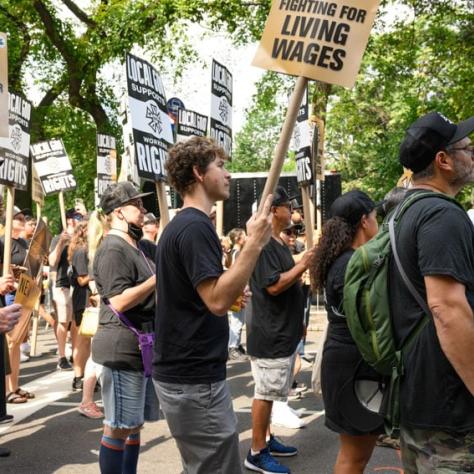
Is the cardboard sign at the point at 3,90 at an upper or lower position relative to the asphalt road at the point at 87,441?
upper

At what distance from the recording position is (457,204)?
2717 mm

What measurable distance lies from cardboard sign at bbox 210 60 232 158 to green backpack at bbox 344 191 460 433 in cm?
520

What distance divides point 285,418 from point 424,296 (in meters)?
4.35

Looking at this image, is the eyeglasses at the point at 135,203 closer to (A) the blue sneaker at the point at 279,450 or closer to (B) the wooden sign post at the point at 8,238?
(B) the wooden sign post at the point at 8,238

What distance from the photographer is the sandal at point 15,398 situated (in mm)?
8109

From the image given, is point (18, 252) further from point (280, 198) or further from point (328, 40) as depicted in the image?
point (328, 40)

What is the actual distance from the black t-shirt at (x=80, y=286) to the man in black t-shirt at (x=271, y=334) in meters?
3.80

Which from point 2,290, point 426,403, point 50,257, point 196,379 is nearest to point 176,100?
point 50,257

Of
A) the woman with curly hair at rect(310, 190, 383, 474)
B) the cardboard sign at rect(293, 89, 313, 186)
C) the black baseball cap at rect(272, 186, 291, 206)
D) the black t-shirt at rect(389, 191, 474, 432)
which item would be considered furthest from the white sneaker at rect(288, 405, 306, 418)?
the black t-shirt at rect(389, 191, 474, 432)

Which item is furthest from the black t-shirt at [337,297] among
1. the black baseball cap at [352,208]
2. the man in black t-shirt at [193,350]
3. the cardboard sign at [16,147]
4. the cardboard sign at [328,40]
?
the cardboard sign at [16,147]

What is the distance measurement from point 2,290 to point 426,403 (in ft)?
10.6

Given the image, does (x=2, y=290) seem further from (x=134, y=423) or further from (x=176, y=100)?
(x=176, y=100)

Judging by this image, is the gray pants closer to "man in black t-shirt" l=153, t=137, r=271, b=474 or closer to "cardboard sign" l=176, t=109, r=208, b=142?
"man in black t-shirt" l=153, t=137, r=271, b=474

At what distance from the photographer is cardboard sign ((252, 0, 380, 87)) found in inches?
147
